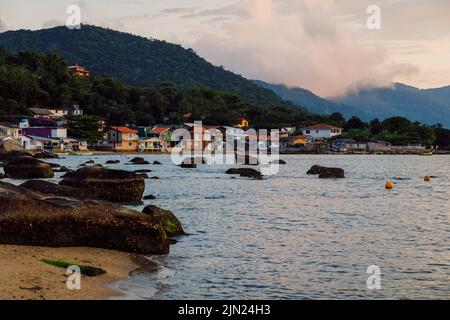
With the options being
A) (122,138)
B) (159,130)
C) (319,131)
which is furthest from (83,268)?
(319,131)

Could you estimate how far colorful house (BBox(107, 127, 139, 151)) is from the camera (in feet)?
514

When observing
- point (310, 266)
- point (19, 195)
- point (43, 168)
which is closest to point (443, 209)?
point (310, 266)

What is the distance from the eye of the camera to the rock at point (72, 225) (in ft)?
60.5

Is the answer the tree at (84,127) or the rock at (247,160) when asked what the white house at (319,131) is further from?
the tree at (84,127)

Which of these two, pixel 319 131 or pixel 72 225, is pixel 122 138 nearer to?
A: pixel 319 131

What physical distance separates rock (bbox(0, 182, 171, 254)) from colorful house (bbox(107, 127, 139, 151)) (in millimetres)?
137421

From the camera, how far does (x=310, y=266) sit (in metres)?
19.3

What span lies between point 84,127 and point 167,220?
123 meters

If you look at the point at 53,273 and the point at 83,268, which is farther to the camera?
the point at 83,268

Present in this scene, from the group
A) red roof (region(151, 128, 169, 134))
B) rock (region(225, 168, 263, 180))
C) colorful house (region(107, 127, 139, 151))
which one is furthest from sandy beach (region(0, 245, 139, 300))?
red roof (region(151, 128, 169, 134))

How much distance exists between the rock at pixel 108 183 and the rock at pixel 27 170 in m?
19.9

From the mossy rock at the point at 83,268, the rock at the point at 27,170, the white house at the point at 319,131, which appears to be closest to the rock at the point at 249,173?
the rock at the point at 27,170

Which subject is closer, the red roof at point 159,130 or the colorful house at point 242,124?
the red roof at point 159,130

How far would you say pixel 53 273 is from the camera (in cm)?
1530
